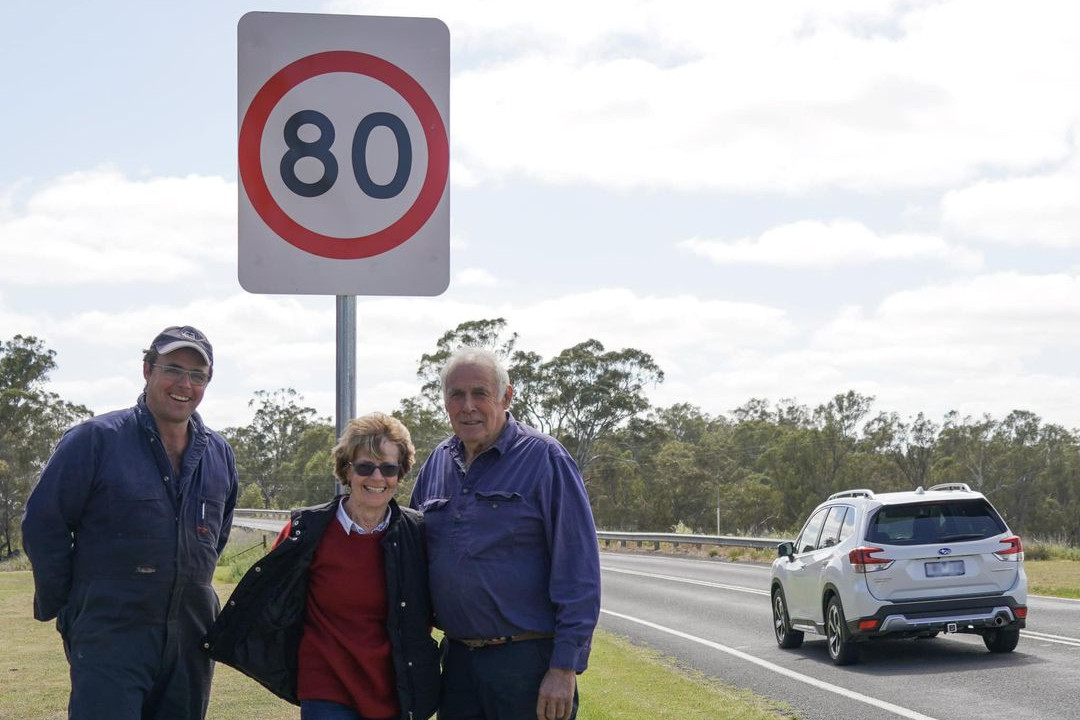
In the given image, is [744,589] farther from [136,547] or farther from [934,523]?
[136,547]

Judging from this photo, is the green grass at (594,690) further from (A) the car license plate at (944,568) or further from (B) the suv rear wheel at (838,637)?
(A) the car license plate at (944,568)

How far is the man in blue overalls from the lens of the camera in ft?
14.4

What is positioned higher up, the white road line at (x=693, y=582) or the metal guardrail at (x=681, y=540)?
the metal guardrail at (x=681, y=540)

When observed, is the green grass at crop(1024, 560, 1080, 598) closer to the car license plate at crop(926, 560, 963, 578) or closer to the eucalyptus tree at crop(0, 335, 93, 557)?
→ the car license plate at crop(926, 560, 963, 578)

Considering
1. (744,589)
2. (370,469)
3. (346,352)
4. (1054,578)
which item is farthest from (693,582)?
(346,352)

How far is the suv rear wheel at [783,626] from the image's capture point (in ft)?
52.0

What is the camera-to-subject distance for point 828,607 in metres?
14.7

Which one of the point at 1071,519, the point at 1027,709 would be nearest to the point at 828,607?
the point at 1027,709

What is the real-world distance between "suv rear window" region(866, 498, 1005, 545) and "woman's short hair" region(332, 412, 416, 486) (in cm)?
1046

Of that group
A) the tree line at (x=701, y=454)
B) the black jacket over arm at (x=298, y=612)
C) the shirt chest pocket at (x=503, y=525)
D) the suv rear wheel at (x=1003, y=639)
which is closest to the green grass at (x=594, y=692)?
the suv rear wheel at (x=1003, y=639)

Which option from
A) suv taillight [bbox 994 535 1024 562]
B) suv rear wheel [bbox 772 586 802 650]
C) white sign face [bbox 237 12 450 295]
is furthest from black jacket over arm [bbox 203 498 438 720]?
suv rear wheel [bbox 772 586 802 650]

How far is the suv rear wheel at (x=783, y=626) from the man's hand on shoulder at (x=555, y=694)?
39.4ft

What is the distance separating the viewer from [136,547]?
4.44m

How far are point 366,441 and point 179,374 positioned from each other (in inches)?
27.8
